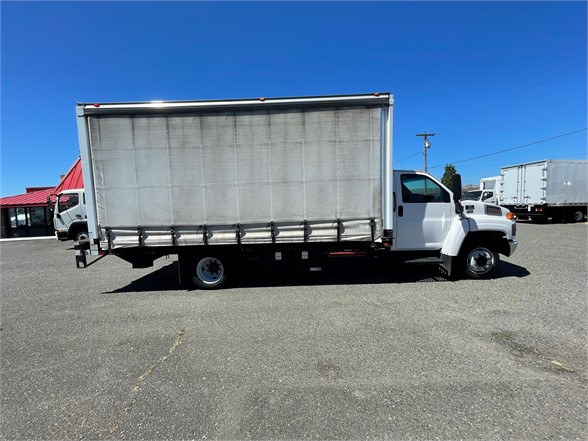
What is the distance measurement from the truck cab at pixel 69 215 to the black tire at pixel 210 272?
9401 mm

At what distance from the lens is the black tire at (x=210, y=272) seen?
5987 mm

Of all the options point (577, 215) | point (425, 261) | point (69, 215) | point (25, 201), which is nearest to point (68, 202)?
point (69, 215)

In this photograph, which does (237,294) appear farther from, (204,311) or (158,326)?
(158,326)

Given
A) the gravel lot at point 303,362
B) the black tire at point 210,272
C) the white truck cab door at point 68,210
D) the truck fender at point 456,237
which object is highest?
the white truck cab door at point 68,210

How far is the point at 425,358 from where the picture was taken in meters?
3.22

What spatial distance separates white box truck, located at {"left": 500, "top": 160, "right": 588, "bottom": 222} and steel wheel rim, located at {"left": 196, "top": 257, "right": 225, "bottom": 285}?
61.3 ft

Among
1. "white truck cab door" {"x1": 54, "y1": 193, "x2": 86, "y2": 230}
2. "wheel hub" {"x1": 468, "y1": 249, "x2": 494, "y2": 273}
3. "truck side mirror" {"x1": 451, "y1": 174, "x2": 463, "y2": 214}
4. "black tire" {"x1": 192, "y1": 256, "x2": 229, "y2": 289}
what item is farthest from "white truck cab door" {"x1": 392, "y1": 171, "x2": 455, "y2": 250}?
"white truck cab door" {"x1": 54, "y1": 193, "x2": 86, "y2": 230}

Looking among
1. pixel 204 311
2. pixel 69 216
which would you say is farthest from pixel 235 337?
pixel 69 216

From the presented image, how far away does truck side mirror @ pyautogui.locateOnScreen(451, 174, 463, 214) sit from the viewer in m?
5.79

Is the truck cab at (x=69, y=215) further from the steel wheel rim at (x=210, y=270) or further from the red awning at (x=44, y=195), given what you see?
the steel wheel rim at (x=210, y=270)

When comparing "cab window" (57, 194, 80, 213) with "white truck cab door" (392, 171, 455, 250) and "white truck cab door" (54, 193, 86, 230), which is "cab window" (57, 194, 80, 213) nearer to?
"white truck cab door" (54, 193, 86, 230)

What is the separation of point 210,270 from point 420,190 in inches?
177

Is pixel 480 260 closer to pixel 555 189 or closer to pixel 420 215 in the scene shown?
pixel 420 215

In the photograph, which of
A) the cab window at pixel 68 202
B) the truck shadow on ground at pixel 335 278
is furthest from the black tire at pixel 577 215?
the cab window at pixel 68 202
